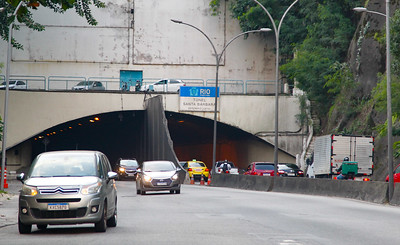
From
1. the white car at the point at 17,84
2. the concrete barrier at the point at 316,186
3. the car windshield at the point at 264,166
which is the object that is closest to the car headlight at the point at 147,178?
the concrete barrier at the point at 316,186

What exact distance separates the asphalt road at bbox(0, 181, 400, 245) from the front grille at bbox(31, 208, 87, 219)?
14.0 inches

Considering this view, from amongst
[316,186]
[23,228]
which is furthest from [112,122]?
[23,228]

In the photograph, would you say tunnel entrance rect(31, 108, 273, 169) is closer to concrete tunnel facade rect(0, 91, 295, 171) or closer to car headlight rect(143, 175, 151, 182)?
concrete tunnel facade rect(0, 91, 295, 171)

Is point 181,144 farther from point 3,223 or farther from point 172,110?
point 3,223

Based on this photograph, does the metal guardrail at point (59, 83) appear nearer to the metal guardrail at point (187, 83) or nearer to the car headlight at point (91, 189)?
the metal guardrail at point (187, 83)

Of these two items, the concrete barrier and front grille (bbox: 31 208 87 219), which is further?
the concrete barrier

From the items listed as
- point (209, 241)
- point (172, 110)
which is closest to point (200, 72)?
point (172, 110)

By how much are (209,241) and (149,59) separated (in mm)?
56403

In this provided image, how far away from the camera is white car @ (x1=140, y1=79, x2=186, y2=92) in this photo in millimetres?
62531

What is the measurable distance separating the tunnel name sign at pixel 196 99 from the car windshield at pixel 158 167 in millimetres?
25975

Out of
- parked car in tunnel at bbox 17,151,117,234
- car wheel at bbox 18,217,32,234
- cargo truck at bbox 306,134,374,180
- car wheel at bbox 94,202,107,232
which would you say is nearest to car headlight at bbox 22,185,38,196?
parked car in tunnel at bbox 17,151,117,234

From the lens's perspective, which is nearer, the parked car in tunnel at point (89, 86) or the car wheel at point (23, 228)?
the car wheel at point (23, 228)

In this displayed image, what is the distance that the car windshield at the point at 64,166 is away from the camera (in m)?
15.0

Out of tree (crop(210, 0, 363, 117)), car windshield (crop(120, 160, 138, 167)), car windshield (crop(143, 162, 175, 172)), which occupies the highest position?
tree (crop(210, 0, 363, 117))
